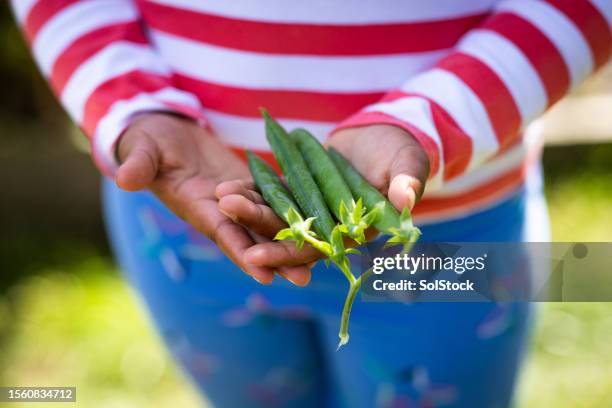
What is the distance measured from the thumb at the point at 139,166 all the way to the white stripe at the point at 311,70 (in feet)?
0.50

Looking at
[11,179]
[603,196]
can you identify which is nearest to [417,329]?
[603,196]

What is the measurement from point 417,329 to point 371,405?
0.15 metres

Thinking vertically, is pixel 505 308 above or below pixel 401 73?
below

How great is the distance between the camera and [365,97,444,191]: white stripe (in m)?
0.84

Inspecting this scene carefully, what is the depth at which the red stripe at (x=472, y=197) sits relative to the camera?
3.25 feet

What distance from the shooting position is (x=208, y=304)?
1.10 meters

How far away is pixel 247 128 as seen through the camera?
1.01 m

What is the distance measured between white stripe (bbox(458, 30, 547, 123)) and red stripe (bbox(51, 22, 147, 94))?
0.42m

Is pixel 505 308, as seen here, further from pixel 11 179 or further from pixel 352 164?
pixel 11 179

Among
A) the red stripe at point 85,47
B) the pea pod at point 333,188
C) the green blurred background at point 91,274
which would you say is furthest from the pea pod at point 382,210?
the green blurred background at point 91,274

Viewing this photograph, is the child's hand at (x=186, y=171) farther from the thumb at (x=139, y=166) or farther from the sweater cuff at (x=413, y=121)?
the sweater cuff at (x=413, y=121)

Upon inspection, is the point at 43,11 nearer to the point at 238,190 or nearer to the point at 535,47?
the point at 238,190

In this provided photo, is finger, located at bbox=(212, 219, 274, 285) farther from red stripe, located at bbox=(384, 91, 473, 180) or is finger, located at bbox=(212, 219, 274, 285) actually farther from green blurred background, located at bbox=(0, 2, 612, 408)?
green blurred background, located at bbox=(0, 2, 612, 408)

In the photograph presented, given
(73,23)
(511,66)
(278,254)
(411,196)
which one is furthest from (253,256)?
(73,23)
